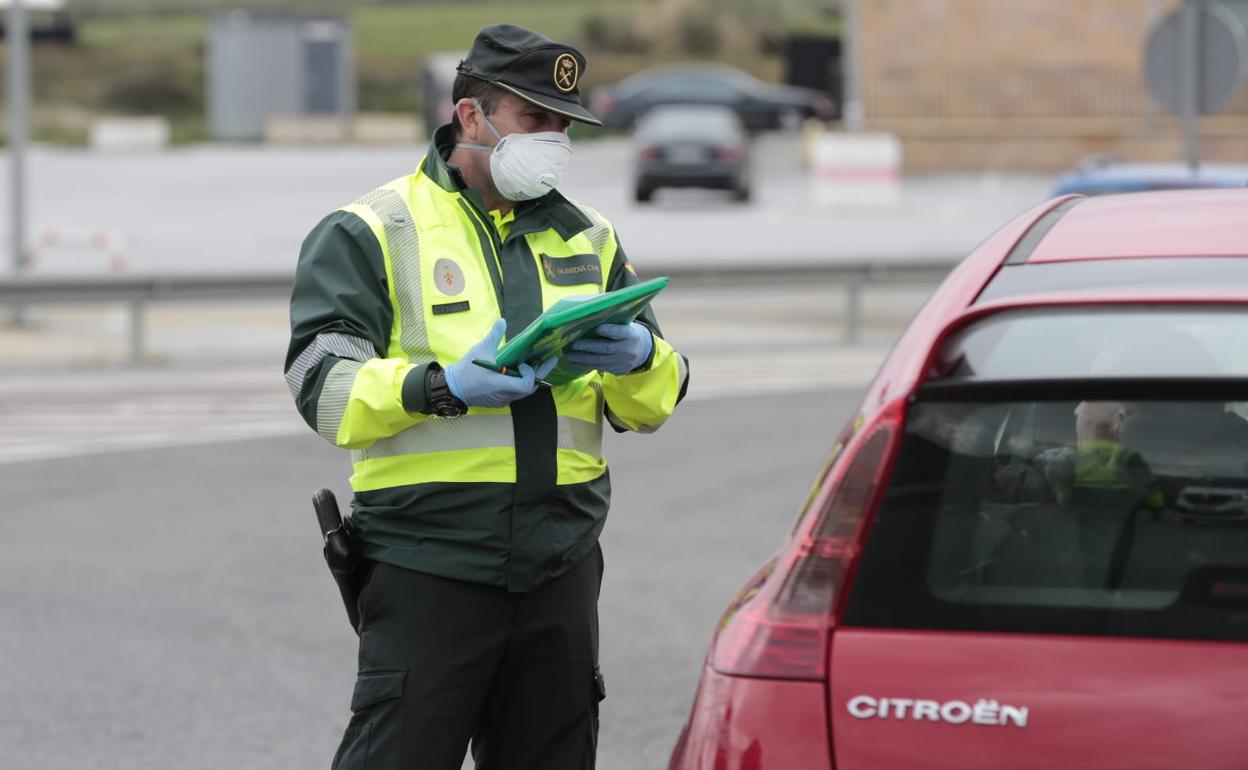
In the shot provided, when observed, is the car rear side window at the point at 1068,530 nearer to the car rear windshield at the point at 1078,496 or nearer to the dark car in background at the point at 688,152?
the car rear windshield at the point at 1078,496

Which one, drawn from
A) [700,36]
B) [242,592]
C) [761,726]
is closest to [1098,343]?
[761,726]

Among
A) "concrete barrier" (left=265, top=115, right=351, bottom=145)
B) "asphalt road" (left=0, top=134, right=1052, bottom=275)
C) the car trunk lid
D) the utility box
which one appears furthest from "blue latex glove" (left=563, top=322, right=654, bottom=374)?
"concrete barrier" (left=265, top=115, right=351, bottom=145)

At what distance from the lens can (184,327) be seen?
1964 centimetres

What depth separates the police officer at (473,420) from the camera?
3.57 metres

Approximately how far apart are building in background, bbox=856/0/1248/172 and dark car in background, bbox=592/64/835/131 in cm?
813

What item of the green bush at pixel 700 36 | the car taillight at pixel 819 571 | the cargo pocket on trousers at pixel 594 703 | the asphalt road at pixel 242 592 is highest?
the green bush at pixel 700 36

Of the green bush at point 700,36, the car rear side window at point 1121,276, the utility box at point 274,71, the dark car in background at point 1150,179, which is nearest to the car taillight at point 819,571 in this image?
the car rear side window at point 1121,276

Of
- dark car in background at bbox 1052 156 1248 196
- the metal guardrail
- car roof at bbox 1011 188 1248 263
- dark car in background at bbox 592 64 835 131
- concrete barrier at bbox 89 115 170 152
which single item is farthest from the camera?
concrete barrier at bbox 89 115 170 152

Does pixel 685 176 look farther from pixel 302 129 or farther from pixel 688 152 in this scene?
pixel 302 129

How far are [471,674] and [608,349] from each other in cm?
62

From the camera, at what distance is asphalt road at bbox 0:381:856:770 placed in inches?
247

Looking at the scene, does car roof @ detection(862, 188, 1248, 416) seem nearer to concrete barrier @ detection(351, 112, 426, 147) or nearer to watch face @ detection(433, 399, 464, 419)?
watch face @ detection(433, 399, 464, 419)

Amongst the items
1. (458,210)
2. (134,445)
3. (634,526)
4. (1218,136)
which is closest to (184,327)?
(134,445)

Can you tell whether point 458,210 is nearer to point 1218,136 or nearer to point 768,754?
point 768,754
